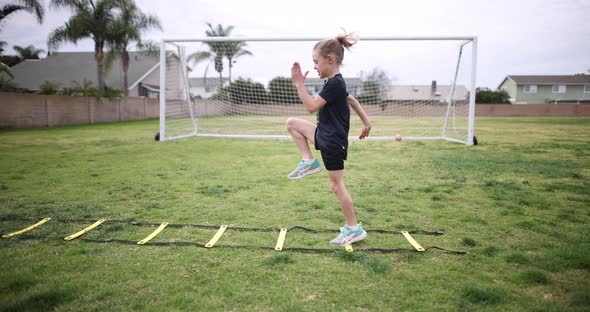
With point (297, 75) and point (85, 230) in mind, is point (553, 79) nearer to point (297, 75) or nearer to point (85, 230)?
point (297, 75)

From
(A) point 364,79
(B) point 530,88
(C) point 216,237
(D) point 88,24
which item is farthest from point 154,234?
(B) point 530,88

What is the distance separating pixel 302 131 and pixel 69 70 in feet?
133

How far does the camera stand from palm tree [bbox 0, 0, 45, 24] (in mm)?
16766

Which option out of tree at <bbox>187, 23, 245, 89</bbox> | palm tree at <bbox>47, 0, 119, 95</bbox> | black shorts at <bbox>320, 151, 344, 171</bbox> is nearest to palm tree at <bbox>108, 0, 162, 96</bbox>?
palm tree at <bbox>47, 0, 119, 95</bbox>

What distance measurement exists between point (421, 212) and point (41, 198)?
522 centimetres

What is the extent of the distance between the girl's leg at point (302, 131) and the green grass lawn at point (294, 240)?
0.89 meters

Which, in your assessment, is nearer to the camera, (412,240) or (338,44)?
(338,44)

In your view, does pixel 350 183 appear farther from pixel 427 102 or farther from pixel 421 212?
pixel 427 102

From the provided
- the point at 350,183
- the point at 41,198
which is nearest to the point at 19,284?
the point at 41,198

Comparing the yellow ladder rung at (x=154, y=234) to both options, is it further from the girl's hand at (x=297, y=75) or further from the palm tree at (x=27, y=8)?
the palm tree at (x=27, y=8)

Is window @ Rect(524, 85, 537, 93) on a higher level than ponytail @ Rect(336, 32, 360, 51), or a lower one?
higher

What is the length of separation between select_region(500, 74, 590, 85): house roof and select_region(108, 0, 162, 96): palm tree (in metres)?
52.1

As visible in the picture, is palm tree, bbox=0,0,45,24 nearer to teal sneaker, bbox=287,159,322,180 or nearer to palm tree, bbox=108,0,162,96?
palm tree, bbox=108,0,162,96

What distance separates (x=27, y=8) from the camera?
17.3 m
